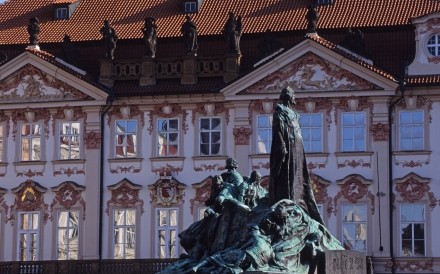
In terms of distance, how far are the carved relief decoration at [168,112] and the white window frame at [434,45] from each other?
7717mm

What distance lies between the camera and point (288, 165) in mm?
26438

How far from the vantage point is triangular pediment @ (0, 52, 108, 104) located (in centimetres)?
4791

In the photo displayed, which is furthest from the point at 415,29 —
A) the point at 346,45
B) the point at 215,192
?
the point at 215,192

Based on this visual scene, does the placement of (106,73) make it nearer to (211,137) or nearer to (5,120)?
(5,120)

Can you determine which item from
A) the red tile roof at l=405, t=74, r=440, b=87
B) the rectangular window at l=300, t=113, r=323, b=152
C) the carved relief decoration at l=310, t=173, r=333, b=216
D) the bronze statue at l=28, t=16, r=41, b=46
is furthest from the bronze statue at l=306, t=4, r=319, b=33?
the bronze statue at l=28, t=16, r=41, b=46

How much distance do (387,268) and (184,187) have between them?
22.3 feet

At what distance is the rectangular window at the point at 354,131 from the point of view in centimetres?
4591

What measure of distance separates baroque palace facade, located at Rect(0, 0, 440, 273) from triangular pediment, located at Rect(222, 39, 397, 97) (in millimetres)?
42

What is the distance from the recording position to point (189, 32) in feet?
156

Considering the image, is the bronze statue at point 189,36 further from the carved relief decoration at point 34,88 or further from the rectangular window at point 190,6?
the carved relief decoration at point 34,88

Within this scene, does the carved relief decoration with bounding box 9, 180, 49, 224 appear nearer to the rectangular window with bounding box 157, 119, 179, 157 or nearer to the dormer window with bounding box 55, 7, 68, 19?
the rectangular window with bounding box 157, 119, 179, 157

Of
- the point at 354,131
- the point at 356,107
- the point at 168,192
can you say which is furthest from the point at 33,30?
the point at 354,131

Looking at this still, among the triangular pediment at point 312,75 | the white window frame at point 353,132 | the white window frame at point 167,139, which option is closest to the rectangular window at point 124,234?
the white window frame at point 167,139

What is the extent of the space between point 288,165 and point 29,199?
22.8 meters
